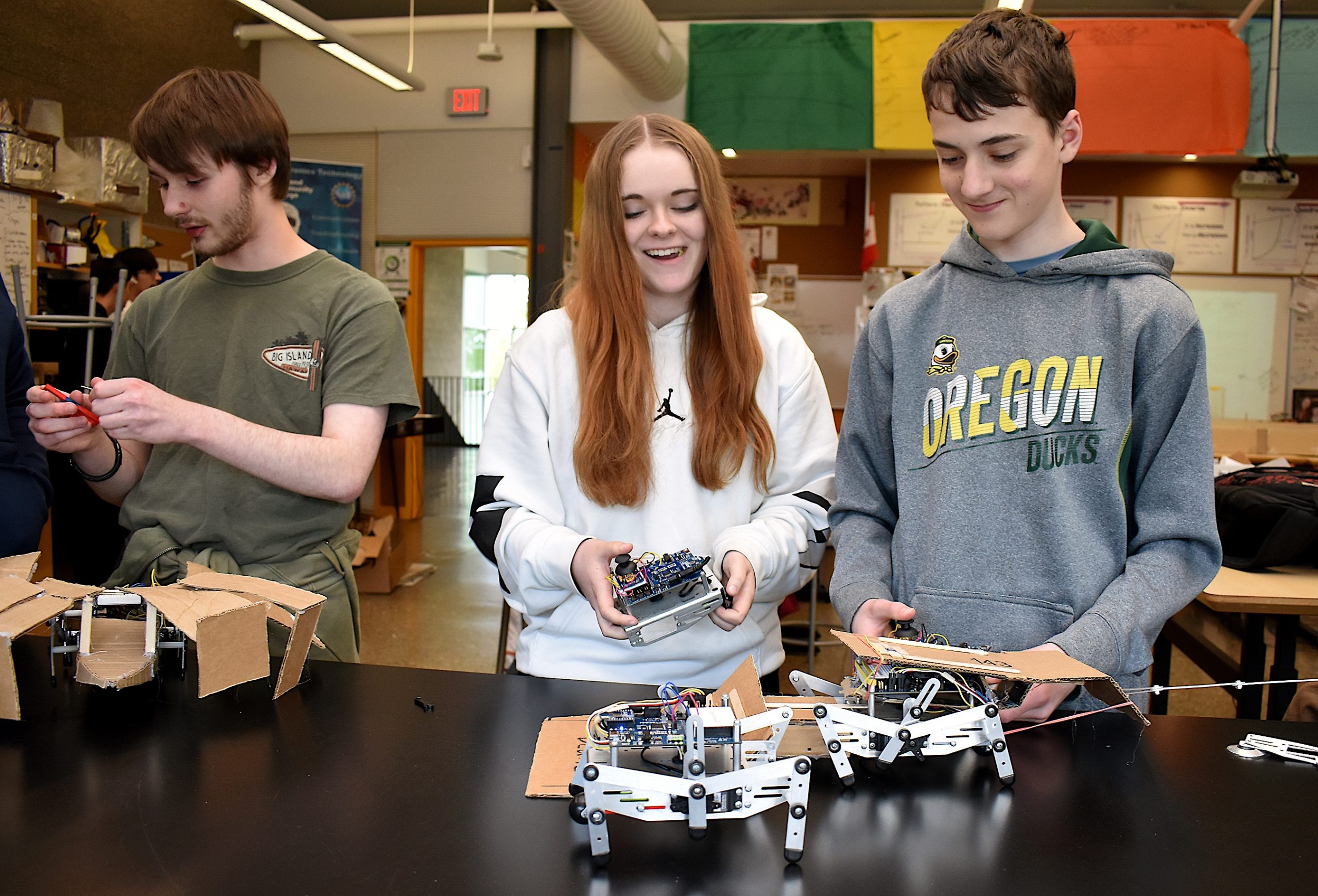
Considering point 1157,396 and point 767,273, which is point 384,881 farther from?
point 767,273

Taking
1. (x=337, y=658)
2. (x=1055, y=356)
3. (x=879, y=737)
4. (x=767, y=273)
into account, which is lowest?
(x=337, y=658)

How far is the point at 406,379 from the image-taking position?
1557 mm

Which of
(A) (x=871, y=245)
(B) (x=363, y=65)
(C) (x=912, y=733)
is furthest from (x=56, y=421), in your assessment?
(A) (x=871, y=245)

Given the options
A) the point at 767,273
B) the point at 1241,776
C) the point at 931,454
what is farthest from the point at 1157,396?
the point at 767,273

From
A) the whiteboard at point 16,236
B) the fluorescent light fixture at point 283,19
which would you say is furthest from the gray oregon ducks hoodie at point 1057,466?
the whiteboard at point 16,236

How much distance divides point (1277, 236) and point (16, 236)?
7.79 m

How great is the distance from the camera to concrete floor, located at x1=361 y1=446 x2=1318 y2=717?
3.76 metres

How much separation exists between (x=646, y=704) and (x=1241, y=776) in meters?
0.59

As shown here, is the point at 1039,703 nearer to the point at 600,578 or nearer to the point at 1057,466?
the point at 1057,466

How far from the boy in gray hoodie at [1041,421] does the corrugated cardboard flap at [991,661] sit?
0.42ft

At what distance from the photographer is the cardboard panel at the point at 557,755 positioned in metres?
0.88

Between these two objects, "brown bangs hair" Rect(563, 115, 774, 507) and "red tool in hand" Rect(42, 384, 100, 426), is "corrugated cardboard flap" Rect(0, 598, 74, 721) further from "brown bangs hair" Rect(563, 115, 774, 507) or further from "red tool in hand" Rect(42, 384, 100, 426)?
"brown bangs hair" Rect(563, 115, 774, 507)

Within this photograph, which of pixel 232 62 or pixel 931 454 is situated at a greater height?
pixel 232 62

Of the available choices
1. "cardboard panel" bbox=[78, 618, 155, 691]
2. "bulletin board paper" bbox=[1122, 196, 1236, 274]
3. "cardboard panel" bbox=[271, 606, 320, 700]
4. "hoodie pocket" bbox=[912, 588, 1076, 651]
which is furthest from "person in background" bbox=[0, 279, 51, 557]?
"bulletin board paper" bbox=[1122, 196, 1236, 274]
